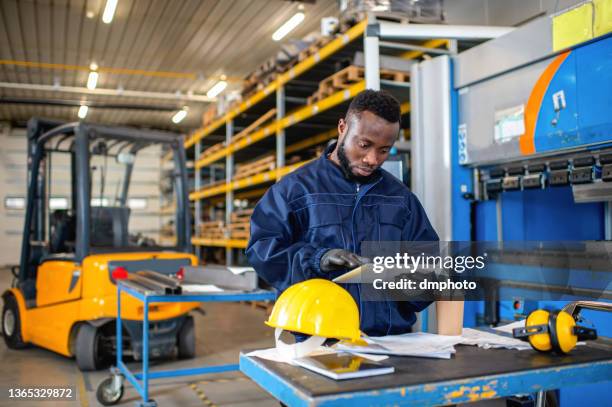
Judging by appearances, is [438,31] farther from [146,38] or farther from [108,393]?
[146,38]

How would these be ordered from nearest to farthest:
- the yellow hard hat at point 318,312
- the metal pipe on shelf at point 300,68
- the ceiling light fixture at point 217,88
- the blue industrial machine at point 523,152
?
the yellow hard hat at point 318,312
the blue industrial machine at point 523,152
the metal pipe on shelf at point 300,68
the ceiling light fixture at point 217,88

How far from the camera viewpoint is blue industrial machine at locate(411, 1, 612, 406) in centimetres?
292

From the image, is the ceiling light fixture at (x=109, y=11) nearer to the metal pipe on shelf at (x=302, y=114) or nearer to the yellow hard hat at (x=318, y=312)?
the metal pipe on shelf at (x=302, y=114)

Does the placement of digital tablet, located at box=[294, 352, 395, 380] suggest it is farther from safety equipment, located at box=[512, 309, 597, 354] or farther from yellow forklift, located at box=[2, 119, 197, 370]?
yellow forklift, located at box=[2, 119, 197, 370]

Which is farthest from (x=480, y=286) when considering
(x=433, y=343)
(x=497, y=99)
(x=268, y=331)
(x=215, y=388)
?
(x=268, y=331)

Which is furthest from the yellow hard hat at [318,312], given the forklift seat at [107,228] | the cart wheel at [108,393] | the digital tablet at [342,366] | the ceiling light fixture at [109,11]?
the ceiling light fixture at [109,11]

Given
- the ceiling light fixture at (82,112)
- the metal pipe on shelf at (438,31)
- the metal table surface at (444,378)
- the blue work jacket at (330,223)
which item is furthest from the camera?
the ceiling light fixture at (82,112)

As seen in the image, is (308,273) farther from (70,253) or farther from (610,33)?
(70,253)

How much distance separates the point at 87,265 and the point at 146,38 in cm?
796

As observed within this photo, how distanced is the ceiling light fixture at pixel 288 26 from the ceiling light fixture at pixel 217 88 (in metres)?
3.01

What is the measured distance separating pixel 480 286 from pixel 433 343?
385 millimetres

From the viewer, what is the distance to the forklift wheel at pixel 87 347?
529cm

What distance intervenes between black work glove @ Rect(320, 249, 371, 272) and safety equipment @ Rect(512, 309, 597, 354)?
1.76 feet

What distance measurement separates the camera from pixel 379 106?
6.57 feet
